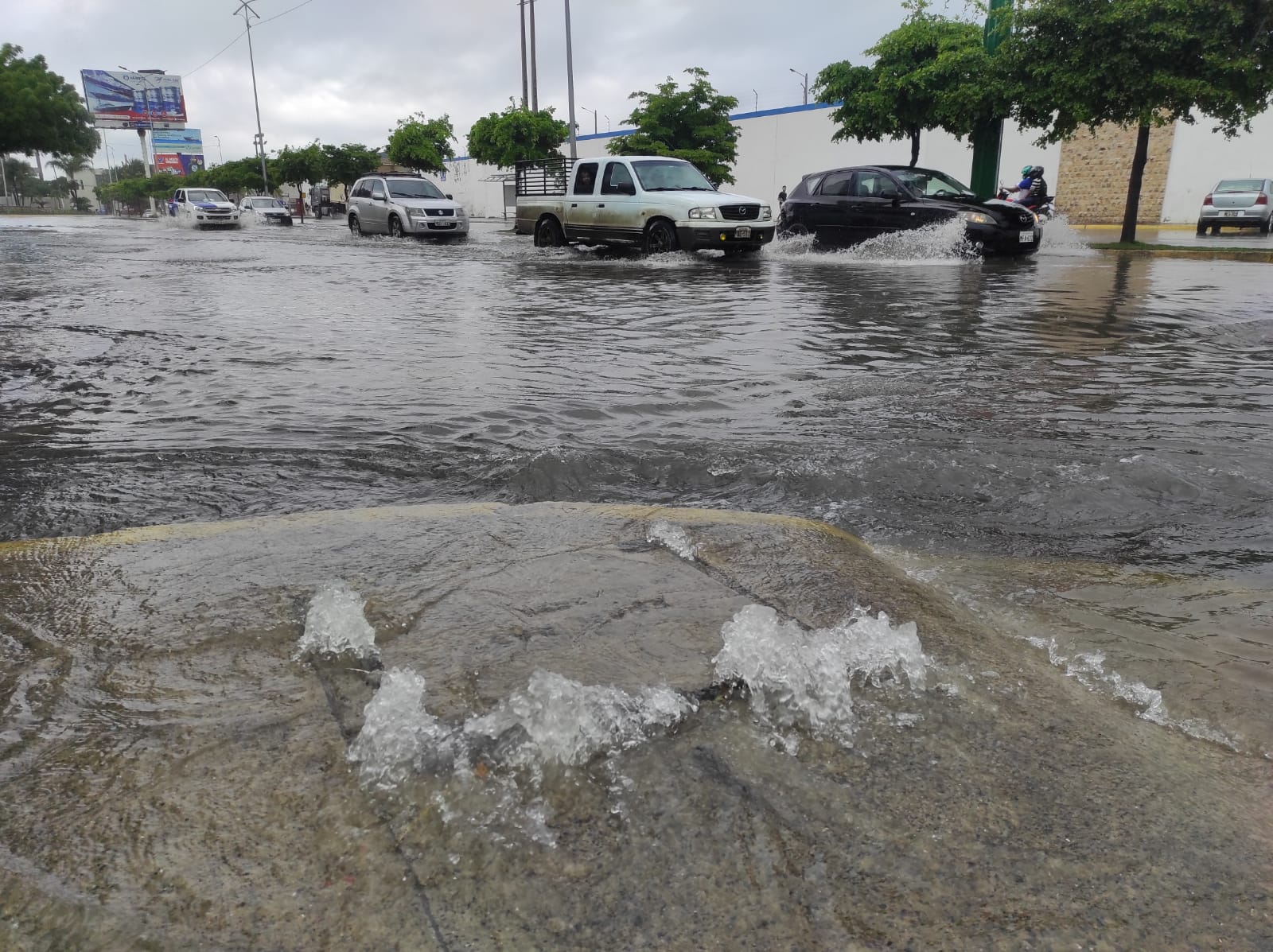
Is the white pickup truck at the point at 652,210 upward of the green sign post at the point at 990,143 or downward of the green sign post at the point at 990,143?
downward

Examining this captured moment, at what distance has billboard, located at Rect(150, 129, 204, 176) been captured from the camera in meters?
93.6

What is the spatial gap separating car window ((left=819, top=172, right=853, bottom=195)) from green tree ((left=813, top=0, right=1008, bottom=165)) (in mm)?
4908

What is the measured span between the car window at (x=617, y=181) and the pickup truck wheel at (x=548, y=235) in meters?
1.71

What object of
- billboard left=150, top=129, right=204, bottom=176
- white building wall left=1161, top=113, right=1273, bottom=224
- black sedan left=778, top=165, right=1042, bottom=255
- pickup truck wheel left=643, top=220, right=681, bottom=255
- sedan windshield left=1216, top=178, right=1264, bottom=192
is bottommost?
pickup truck wheel left=643, top=220, right=681, bottom=255

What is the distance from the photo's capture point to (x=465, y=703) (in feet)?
5.56

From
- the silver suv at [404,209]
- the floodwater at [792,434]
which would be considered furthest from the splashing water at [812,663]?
the silver suv at [404,209]

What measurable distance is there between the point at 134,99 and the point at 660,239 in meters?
83.8

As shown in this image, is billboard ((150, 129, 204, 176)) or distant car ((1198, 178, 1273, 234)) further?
billboard ((150, 129, 204, 176))

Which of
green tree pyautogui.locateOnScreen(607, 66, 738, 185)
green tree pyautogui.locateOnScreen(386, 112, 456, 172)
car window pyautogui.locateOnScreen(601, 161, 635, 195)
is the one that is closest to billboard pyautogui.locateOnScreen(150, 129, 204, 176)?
green tree pyautogui.locateOnScreen(386, 112, 456, 172)

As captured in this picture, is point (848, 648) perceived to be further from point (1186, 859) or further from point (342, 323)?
→ point (342, 323)

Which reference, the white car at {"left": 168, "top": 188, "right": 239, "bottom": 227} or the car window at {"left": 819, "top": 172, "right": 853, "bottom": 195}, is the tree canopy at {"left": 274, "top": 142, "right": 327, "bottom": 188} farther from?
the car window at {"left": 819, "top": 172, "right": 853, "bottom": 195}

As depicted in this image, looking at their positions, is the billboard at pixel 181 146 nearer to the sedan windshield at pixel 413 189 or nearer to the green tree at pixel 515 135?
the green tree at pixel 515 135

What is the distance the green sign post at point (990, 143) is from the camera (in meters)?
17.8

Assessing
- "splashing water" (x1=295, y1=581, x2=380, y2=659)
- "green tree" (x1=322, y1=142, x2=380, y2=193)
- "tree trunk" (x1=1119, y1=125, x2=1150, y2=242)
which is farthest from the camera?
"green tree" (x1=322, y1=142, x2=380, y2=193)
